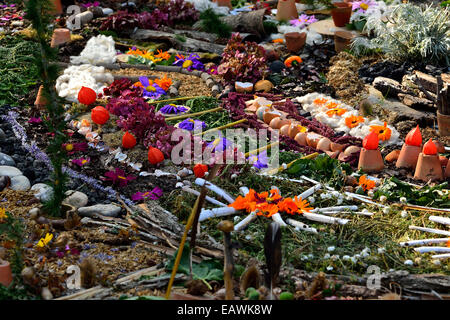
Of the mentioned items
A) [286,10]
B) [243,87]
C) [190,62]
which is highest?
[286,10]

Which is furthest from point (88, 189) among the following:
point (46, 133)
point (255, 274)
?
point (255, 274)

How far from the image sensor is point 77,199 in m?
4.60

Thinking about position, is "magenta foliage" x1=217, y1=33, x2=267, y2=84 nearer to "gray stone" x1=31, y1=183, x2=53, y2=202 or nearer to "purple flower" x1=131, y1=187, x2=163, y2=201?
"purple flower" x1=131, y1=187, x2=163, y2=201

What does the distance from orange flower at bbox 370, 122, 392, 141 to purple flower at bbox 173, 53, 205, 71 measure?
2.85 m

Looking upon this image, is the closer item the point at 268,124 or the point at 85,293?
the point at 85,293

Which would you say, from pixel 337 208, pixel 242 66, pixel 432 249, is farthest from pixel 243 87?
pixel 432 249

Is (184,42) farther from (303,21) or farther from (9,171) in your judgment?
(9,171)

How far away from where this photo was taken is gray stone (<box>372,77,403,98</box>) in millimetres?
6777

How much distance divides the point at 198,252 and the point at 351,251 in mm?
1063

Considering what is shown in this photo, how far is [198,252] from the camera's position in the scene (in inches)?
146

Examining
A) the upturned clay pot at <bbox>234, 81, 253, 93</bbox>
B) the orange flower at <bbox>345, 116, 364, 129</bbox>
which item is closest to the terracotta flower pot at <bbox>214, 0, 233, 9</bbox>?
the upturned clay pot at <bbox>234, 81, 253, 93</bbox>

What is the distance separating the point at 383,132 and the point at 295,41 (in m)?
2.99

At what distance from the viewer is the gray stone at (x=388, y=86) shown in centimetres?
678
